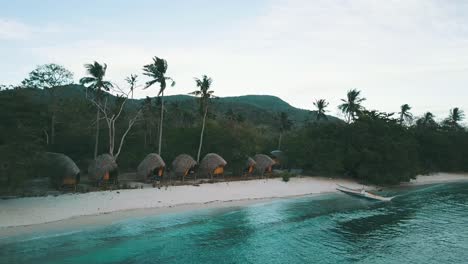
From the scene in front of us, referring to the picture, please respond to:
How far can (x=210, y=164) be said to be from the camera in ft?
135

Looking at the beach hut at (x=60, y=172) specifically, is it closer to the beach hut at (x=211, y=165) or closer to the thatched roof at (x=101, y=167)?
the thatched roof at (x=101, y=167)

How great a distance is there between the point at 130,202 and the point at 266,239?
1295 cm

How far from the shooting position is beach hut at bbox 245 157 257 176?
46.2 metres

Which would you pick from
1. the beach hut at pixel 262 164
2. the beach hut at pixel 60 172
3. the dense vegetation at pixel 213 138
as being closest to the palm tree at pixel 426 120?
the dense vegetation at pixel 213 138

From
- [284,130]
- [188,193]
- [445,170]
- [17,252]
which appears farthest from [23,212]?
[445,170]

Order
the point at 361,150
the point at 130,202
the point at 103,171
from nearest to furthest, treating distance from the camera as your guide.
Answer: the point at 130,202 < the point at 103,171 < the point at 361,150

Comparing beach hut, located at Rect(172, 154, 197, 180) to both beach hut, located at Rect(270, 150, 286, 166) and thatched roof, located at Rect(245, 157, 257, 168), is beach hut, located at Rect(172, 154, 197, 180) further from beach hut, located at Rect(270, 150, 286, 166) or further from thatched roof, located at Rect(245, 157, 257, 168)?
beach hut, located at Rect(270, 150, 286, 166)

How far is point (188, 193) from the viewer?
34.7m

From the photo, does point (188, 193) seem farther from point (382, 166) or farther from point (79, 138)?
point (382, 166)

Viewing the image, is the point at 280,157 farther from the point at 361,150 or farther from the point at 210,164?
the point at 210,164

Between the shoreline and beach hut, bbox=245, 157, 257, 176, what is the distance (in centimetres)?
408

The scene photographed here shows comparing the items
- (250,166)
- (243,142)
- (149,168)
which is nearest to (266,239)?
(149,168)

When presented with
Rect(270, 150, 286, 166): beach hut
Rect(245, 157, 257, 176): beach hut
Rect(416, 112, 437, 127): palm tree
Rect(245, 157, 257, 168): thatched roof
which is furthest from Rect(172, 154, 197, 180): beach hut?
Rect(416, 112, 437, 127): palm tree

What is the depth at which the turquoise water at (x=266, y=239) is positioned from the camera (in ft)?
66.3
